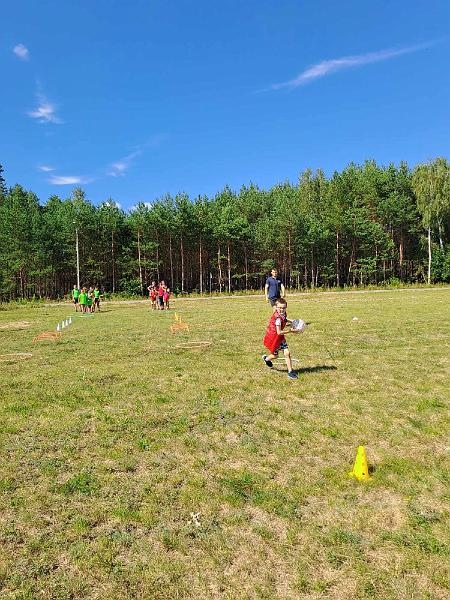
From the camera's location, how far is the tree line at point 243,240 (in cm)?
5562

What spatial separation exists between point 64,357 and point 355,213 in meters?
53.0

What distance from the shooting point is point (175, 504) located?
15.4 ft

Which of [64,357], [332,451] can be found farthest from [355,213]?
[332,451]

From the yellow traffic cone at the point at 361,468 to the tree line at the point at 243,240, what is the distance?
49.2 m

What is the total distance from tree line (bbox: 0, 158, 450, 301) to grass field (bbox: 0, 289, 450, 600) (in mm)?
45708

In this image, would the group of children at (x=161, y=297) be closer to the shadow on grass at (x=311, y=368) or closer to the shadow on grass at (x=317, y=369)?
the shadow on grass at (x=311, y=368)

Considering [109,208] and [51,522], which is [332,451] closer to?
[51,522]

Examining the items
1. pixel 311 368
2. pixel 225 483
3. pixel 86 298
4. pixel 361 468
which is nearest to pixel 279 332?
pixel 311 368

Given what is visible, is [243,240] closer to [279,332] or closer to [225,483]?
[279,332]

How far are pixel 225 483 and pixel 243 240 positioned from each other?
5416 centimetres

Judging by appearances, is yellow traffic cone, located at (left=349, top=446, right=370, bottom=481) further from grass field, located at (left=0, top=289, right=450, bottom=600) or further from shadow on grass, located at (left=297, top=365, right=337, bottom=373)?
shadow on grass, located at (left=297, top=365, right=337, bottom=373)

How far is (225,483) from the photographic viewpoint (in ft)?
16.8

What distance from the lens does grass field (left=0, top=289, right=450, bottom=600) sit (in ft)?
12.0

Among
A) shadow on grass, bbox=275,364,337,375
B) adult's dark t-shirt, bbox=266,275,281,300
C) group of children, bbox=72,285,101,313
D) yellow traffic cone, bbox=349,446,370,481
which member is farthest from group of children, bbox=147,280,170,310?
yellow traffic cone, bbox=349,446,370,481
